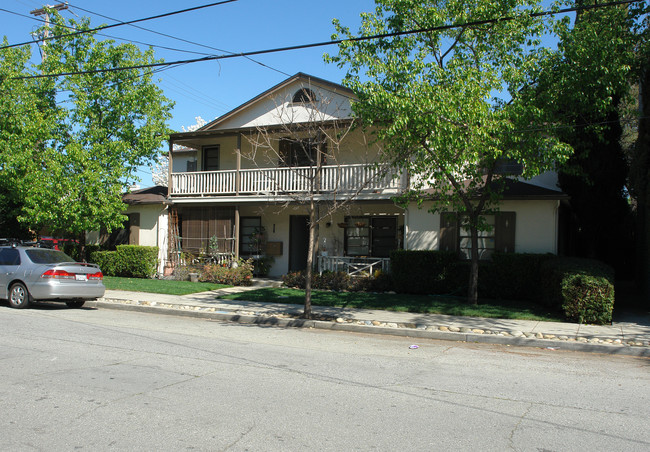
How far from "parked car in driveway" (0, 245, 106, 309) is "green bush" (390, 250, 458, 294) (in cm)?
855

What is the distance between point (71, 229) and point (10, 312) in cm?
761

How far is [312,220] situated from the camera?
11586mm

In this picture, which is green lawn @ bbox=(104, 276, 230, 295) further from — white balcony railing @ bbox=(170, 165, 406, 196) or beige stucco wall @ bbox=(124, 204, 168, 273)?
white balcony railing @ bbox=(170, 165, 406, 196)

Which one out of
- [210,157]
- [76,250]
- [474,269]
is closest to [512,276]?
[474,269]

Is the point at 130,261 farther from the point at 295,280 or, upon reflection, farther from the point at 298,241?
the point at 295,280

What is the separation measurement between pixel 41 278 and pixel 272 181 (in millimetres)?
8787

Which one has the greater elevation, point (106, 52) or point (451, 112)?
point (106, 52)

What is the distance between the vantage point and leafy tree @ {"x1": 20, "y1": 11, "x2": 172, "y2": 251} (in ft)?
59.1

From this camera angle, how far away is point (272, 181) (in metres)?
19.2

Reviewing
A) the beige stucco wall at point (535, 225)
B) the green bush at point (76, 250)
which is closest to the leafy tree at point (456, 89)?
the beige stucco wall at point (535, 225)

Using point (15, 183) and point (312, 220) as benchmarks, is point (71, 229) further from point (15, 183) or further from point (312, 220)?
point (312, 220)

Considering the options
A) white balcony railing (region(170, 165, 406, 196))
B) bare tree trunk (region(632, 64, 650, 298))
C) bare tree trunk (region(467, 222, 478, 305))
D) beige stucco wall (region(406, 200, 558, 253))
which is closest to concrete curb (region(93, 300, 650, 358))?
bare tree trunk (region(467, 222, 478, 305))

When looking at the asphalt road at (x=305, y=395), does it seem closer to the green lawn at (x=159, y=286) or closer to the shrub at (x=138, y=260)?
the green lawn at (x=159, y=286)

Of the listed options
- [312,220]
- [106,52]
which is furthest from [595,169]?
A: [106,52]
